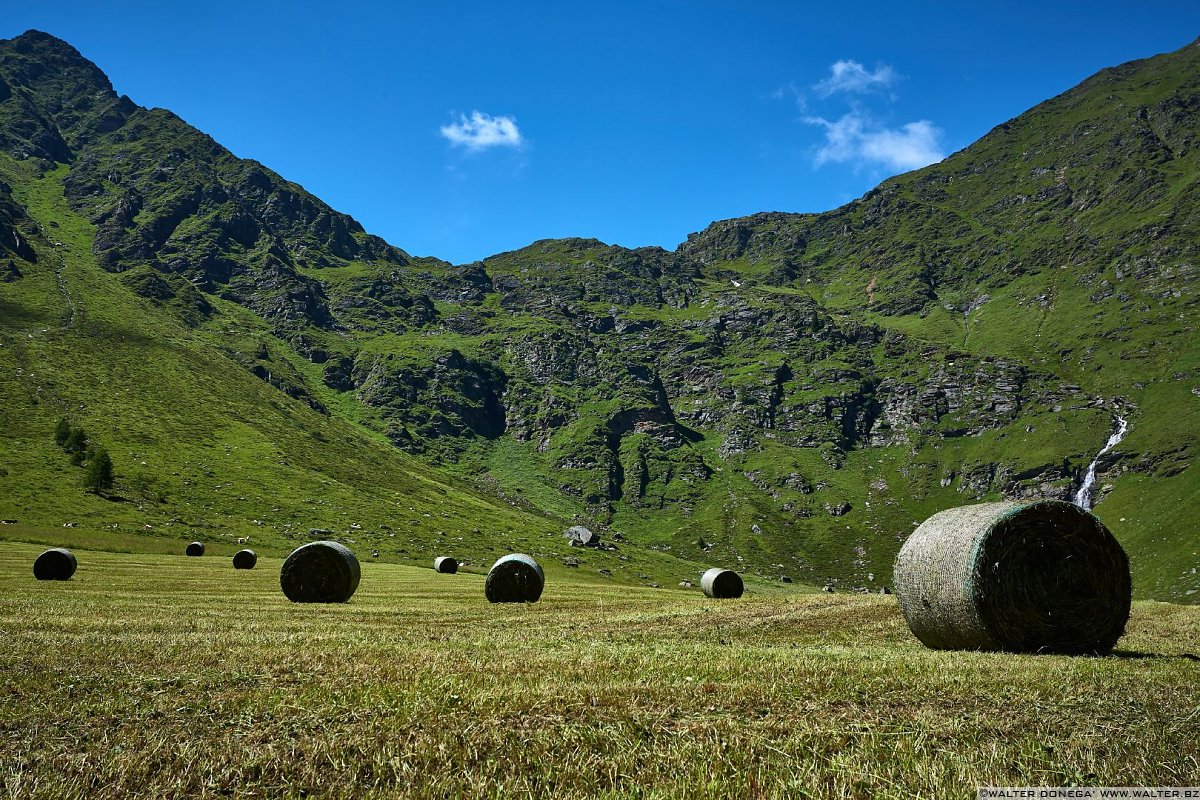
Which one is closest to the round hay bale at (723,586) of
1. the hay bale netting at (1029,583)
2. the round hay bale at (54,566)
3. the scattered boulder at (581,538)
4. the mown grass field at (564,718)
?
the hay bale netting at (1029,583)

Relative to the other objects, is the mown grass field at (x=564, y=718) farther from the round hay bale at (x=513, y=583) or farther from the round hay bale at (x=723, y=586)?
the round hay bale at (x=723, y=586)

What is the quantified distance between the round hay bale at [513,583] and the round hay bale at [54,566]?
23.2m

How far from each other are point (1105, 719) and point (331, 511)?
12066 centimetres

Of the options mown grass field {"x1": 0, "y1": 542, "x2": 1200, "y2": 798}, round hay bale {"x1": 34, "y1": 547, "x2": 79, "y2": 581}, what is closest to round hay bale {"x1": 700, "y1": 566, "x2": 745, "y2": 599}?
mown grass field {"x1": 0, "y1": 542, "x2": 1200, "y2": 798}

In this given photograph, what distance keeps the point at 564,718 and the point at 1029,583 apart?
12.9m

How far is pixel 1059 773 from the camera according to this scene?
15.4ft

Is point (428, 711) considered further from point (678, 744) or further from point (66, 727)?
point (66, 727)

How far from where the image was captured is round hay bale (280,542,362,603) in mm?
31641

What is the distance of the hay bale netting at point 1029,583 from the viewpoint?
1431 cm

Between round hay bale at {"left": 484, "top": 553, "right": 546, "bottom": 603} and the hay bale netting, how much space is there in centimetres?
2348

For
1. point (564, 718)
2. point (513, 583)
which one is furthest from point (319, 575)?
point (564, 718)

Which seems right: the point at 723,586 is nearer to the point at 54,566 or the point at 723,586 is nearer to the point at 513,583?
the point at 513,583

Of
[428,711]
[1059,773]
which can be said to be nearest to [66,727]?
[428,711]

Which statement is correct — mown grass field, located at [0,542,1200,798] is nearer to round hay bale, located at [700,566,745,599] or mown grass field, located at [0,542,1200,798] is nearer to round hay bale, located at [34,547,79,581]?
round hay bale, located at [34,547,79,581]
